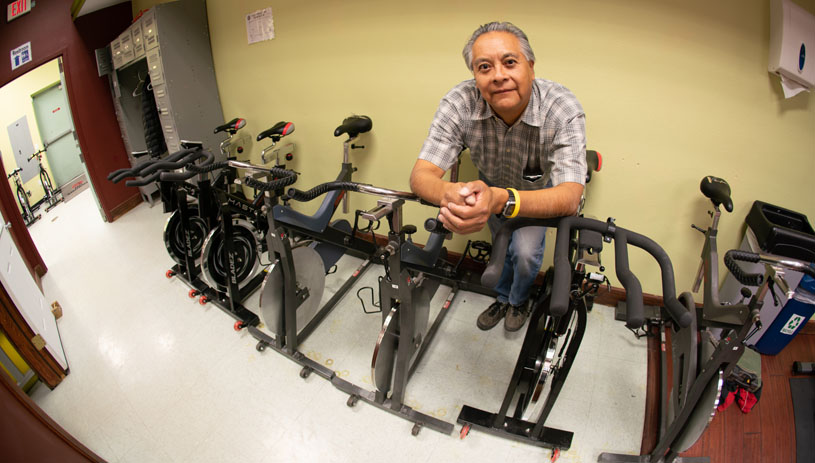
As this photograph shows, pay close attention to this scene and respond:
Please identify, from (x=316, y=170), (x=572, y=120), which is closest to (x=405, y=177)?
(x=316, y=170)

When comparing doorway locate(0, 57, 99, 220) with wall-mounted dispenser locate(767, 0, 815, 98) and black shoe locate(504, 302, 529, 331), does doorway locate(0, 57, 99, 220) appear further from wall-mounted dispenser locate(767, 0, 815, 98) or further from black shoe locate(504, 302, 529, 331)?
wall-mounted dispenser locate(767, 0, 815, 98)

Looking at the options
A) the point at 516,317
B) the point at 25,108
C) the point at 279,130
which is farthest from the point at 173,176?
the point at 25,108

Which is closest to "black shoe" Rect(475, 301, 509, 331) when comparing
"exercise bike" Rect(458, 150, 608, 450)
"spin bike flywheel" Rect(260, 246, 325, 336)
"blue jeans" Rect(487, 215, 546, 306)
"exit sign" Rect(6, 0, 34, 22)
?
"blue jeans" Rect(487, 215, 546, 306)

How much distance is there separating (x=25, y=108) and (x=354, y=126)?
2607 mm

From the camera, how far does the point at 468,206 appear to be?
3.38 feet

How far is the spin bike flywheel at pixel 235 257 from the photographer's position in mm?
2250

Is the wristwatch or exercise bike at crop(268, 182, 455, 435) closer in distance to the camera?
the wristwatch

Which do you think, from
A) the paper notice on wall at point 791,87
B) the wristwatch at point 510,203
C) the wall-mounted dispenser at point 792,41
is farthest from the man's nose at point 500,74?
the paper notice on wall at point 791,87

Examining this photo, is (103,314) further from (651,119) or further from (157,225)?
(651,119)

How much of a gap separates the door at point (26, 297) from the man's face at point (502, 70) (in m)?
2.32

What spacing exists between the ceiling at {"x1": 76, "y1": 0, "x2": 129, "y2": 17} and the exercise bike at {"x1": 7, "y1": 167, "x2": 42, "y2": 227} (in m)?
1.28

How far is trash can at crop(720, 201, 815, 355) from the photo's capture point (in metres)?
1.60

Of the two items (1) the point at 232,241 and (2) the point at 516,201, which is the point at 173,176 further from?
(2) the point at 516,201

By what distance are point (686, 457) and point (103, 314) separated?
3.37m
